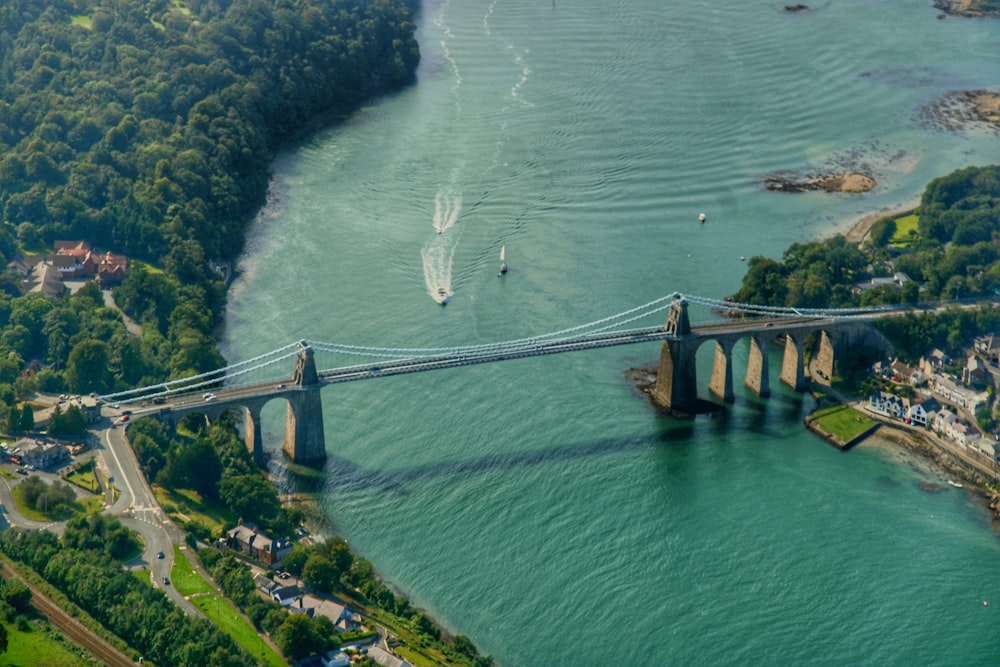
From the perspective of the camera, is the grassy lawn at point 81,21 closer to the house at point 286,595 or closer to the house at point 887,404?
the house at point 286,595

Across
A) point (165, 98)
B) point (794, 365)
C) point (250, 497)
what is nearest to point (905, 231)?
point (794, 365)

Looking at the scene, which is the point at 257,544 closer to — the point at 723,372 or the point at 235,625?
the point at 235,625

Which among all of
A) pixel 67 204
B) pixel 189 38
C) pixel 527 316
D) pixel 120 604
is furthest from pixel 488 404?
pixel 189 38

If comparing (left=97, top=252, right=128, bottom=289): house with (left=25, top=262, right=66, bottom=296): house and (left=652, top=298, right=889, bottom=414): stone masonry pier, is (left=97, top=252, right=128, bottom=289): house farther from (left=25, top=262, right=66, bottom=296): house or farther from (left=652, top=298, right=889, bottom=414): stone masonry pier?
(left=652, top=298, right=889, bottom=414): stone masonry pier

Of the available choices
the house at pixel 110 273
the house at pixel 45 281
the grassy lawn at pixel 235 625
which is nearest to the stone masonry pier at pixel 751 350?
the grassy lawn at pixel 235 625

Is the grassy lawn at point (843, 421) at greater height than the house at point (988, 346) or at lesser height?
lesser

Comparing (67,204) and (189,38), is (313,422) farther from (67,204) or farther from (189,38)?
(189,38)
